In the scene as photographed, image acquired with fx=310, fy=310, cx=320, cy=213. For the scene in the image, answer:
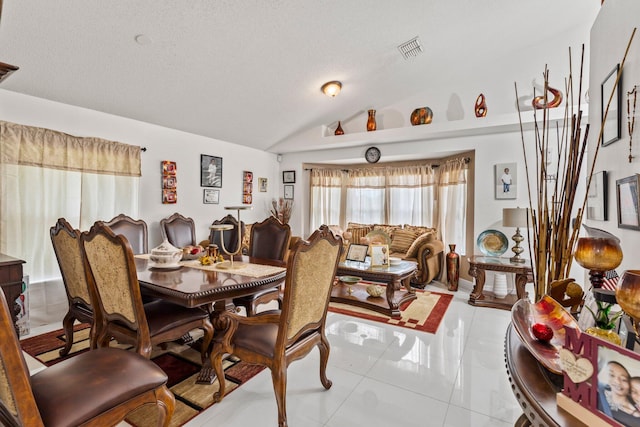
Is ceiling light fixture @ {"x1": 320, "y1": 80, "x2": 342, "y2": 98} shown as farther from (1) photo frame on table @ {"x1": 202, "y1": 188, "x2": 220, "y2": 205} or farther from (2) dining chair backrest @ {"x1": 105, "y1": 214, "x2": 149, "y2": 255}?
(2) dining chair backrest @ {"x1": 105, "y1": 214, "x2": 149, "y2": 255}

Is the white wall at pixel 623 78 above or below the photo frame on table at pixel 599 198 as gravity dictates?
above

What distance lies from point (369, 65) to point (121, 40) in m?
2.55

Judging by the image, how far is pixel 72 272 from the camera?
222 centimetres

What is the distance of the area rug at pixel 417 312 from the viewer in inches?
124

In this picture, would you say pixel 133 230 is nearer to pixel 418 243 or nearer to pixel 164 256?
pixel 164 256

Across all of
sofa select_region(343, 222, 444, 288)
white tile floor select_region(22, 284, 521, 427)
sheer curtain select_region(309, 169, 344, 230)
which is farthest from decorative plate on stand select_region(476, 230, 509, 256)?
sheer curtain select_region(309, 169, 344, 230)

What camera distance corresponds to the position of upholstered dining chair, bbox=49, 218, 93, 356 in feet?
6.86

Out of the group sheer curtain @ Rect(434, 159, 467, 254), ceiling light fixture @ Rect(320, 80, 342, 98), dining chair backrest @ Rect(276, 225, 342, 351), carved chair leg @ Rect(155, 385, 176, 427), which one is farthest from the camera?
sheer curtain @ Rect(434, 159, 467, 254)

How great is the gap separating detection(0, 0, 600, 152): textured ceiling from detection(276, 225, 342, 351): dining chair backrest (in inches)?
83.4

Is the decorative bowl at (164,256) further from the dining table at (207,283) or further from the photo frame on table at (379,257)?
the photo frame on table at (379,257)

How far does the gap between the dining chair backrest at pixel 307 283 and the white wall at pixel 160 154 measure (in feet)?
10.4

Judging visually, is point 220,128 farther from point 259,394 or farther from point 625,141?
point 625,141

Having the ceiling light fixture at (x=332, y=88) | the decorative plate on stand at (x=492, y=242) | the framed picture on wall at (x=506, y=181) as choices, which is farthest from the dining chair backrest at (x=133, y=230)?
the framed picture on wall at (x=506, y=181)

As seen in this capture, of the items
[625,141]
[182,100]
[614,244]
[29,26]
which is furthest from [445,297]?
[29,26]
